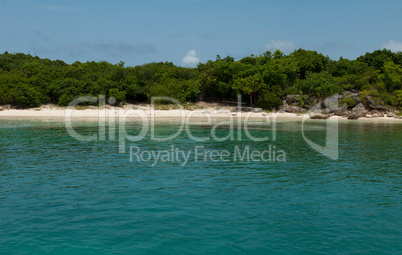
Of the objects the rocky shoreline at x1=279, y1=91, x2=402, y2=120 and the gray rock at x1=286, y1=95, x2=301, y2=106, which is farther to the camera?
the gray rock at x1=286, y1=95, x2=301, y2=106

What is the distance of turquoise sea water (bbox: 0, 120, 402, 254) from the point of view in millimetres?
10695

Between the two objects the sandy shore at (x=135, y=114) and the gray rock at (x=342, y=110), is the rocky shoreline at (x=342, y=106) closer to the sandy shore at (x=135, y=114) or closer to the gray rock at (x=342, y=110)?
the gray rock at (x=342, y=110)

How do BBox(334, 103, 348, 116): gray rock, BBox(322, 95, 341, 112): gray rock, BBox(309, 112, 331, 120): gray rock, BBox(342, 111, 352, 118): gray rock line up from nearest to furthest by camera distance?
1. BBox(309, 112, 331, 120): gray rock
2. BBox(342, 111, 352, 118): gray rock
3. BBox(334, 103, 348, 116): gray rock
4. BBox(322, 95, 341, 112): gray rock

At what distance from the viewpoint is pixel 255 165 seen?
73.8ft

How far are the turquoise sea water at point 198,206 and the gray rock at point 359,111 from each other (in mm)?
48123

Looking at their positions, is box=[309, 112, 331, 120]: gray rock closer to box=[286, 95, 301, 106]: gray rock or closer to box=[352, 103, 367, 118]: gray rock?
box=[352, 103, 367, 118]: gray rock

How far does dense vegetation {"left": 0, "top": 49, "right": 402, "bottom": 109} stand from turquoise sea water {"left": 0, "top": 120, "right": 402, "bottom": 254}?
2095 inches

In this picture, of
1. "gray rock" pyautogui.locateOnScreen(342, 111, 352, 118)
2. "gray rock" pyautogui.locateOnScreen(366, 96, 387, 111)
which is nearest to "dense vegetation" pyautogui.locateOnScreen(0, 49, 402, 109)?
"gray rock" pyautogui.locateOnScreen(366, 96, 387, 111)

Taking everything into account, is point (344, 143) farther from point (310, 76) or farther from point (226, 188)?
point (310, 76)

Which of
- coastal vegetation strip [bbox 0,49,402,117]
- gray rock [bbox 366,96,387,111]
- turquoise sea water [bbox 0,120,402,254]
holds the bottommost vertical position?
turquoise sea water [bbox 0,120,402,254]

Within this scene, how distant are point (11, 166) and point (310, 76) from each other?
71610mm

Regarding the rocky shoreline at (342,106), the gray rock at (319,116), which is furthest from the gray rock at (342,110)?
the gray rock at (319,116)

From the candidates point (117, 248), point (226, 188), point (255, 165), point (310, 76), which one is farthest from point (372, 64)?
point (117, 248)

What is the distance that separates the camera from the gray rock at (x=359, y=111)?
70.0 m
